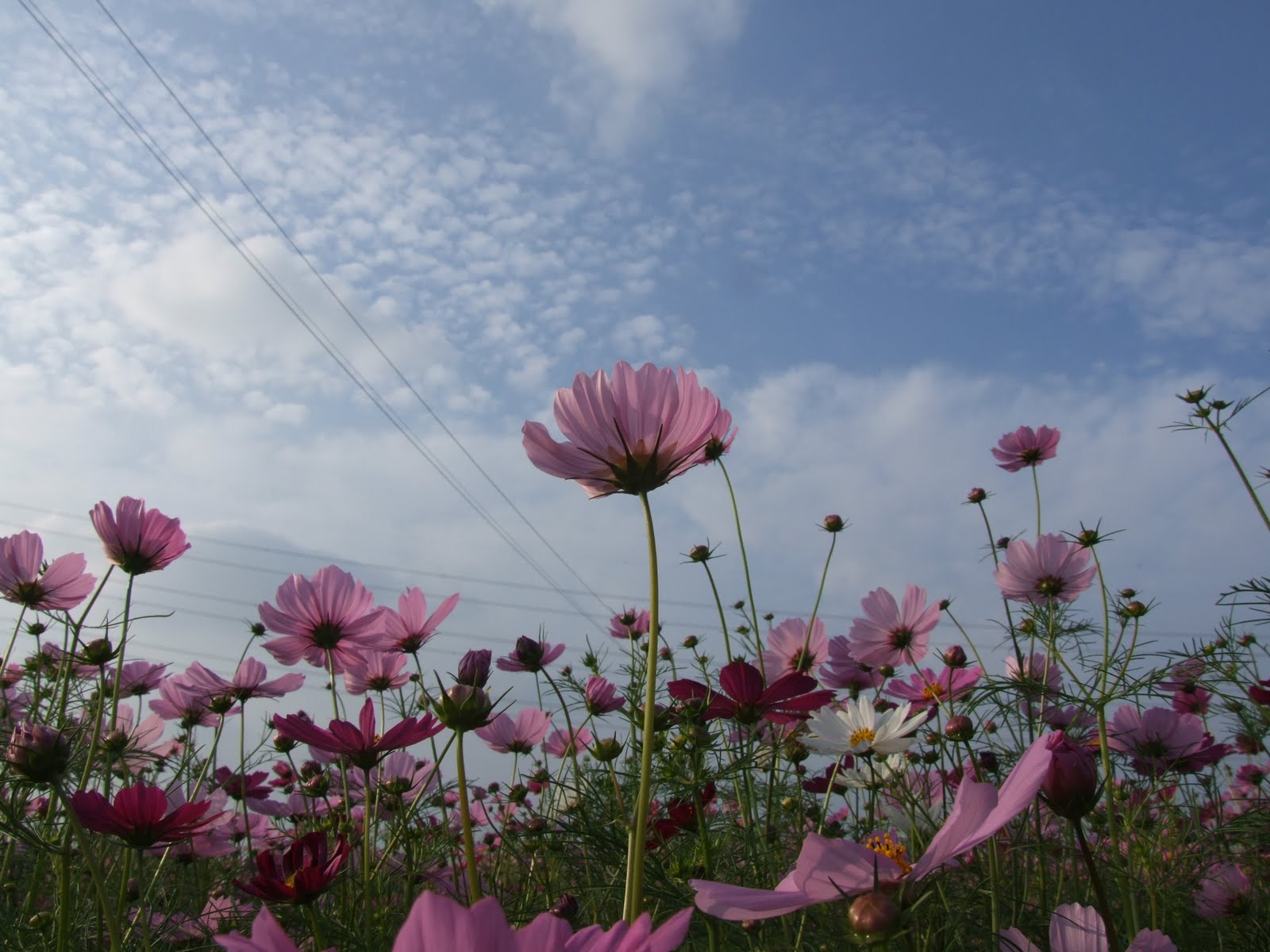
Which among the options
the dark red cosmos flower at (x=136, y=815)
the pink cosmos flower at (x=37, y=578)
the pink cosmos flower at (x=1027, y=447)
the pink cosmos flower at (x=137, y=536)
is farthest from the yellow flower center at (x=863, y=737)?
the pink cosmos flower at (x=1027, y=447)

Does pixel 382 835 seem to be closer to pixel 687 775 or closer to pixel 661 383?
pixel 687 775

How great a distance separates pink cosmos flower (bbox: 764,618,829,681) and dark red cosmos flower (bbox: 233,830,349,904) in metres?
1.00

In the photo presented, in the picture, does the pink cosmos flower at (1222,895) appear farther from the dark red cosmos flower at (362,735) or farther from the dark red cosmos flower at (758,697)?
the dark red cosmos flower at (362,735)

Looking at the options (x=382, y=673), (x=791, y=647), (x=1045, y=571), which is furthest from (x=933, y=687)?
(x=382, y=673)

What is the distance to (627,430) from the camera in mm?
720

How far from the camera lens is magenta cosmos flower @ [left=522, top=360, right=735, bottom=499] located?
71 cm

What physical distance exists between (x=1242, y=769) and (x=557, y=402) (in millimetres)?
2627

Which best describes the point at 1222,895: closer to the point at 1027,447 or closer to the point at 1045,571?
the point at 1045,571

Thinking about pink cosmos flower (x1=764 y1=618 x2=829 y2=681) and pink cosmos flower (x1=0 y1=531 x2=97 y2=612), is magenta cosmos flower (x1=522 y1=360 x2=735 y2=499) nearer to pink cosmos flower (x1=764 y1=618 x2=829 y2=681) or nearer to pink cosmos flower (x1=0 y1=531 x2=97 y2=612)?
pink cosmos flower (x1=764 y1=618 x2=829 y2=681)

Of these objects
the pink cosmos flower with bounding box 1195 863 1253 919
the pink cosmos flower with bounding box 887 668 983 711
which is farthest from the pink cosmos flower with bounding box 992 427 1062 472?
the pink cosmos flower with bounding box 1195 863 1253 919

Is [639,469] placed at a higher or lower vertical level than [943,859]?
higher

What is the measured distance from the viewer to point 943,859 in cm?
37

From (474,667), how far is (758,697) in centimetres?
36

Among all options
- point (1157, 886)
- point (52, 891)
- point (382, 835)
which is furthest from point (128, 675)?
point (1157, 886)
